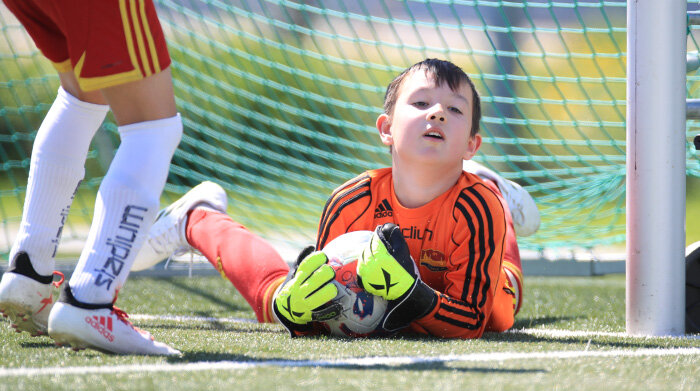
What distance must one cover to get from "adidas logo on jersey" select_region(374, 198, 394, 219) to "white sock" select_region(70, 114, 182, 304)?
711 millimetres

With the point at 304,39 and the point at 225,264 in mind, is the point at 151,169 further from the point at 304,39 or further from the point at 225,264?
the point at 304,39

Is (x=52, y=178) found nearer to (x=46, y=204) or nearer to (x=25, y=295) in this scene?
(x=46, y=204)

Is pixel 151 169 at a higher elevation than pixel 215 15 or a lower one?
lower

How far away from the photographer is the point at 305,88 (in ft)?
12.7

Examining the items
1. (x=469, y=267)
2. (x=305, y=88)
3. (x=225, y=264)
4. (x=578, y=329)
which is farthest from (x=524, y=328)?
(x=305, y=88)

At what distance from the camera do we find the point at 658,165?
1.96 m

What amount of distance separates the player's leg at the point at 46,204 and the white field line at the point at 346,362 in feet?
1.13

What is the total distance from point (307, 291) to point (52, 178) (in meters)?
0.57

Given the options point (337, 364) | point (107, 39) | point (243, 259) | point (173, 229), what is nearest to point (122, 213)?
point (107, 39)

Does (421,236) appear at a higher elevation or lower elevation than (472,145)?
lower

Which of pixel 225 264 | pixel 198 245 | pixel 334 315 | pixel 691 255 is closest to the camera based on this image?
pixel 334 315

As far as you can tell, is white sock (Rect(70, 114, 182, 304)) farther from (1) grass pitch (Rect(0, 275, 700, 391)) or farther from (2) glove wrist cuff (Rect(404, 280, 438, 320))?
(2) glove wrist cuff (Rect(404, 280, 438, 320))

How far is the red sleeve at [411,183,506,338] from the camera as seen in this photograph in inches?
74.2

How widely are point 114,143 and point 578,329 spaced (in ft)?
9.28
